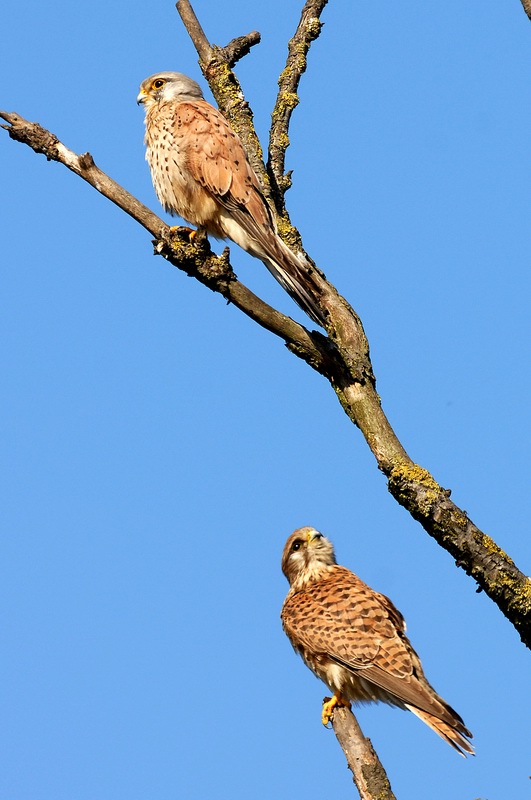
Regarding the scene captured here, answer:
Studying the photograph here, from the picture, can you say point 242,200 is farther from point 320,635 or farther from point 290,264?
point 320,635

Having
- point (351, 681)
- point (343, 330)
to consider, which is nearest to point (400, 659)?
point (351, 681)

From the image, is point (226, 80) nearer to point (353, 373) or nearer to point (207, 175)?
point (207, 175)

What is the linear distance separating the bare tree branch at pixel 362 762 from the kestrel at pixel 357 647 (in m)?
0.74

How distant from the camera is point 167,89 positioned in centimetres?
592

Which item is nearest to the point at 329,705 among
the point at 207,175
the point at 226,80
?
the point at 207,175

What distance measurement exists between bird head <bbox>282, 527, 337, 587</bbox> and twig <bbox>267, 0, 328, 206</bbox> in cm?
177

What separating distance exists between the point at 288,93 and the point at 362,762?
3.02 m

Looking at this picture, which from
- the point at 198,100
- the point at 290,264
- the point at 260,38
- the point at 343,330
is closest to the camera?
the point at 343,330

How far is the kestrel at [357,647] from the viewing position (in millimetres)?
4184

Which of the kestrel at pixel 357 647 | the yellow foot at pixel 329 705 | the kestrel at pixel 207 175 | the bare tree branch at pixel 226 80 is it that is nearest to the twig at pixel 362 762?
the kestrel at pixel 357 647

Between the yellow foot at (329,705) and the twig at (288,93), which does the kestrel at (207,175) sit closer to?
the twig at (288,93)

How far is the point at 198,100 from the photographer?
230 inches

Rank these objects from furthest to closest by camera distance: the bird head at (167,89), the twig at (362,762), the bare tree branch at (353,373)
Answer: the bird head at (167,89) → the bare tree branch at (353,373) → the twig at (362,762)

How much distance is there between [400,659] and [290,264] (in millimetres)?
1815
